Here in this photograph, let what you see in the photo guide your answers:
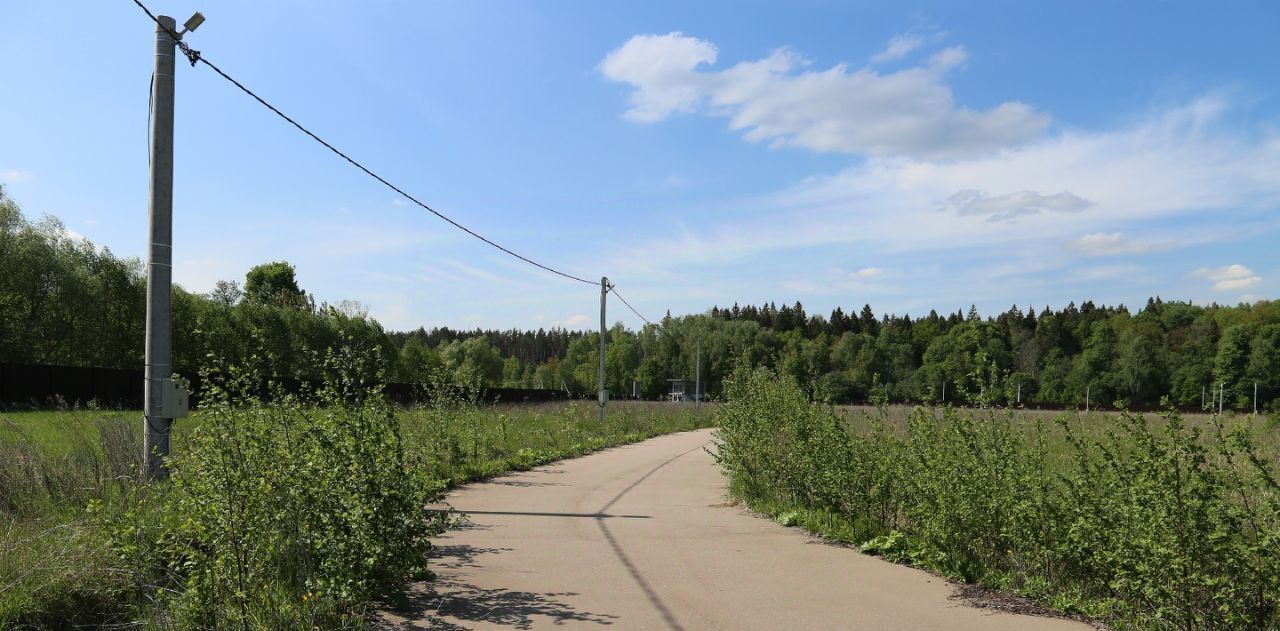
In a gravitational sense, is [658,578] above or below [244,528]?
below

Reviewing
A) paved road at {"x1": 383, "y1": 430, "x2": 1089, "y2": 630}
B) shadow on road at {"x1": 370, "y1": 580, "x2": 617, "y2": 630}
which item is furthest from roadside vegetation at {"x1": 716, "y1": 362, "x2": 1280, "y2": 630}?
shadow on road at {"x1": 370, "y1": 580, "x2": 617, "y2": 630}

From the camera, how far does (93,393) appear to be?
27.2 meters

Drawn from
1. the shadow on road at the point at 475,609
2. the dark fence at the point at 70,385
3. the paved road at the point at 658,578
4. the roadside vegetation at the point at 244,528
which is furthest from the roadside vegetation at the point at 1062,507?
the dark fence at the point at 70,385

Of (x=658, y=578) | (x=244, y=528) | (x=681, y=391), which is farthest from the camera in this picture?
(x=681, y=391)

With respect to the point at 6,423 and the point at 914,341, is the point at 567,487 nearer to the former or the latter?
the point at 6,423

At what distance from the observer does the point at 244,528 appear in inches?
203

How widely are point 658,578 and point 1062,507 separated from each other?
353 cm

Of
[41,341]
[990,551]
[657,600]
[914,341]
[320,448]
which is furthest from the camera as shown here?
[914,341]

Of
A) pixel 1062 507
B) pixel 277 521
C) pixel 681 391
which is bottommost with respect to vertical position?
pixel 681 391

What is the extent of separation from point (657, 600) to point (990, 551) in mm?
3157

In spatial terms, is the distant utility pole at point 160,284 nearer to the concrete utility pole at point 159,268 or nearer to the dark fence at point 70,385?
the concrete utility pole at point 159,268

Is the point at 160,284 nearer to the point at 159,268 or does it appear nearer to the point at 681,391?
the point at 159,268

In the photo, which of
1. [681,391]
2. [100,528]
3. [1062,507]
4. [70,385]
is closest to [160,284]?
[100,528]

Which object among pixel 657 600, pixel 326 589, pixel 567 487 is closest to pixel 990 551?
pixel 657 600
